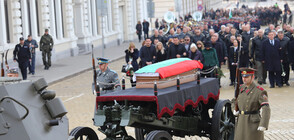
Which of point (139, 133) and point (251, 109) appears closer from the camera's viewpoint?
point (251, 109)

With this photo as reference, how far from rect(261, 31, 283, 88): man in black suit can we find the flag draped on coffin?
323 inches

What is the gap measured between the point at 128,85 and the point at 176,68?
26.5ft

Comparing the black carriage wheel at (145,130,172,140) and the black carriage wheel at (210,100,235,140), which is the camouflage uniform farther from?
the black carriage wheel at (145,130,172,140)

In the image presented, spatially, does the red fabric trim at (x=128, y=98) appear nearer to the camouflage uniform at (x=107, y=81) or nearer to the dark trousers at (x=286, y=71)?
the camouflage uniform at (x=107, y=81)

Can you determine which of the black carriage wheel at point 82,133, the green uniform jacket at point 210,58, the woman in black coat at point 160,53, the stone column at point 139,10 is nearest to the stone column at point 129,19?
the stone column at point 139,10

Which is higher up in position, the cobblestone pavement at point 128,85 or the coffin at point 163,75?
the coffin at point 163,75

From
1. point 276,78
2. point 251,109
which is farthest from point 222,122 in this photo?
point 276,78

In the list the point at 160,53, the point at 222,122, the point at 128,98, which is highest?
the point at 128,98

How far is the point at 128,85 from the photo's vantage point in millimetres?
18125

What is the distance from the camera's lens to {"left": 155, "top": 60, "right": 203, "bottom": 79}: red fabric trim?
9742 millimetres

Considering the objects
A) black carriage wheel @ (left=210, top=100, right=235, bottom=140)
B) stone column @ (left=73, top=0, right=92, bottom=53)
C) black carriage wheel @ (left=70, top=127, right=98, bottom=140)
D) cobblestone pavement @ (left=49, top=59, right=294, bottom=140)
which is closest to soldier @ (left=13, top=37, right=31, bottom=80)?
cobblestone pavement @ (left=49, top=59, right=294, bottom=140)

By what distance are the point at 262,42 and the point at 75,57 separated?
14.8 metres

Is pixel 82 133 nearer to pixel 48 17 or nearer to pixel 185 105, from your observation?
pixel 185 105

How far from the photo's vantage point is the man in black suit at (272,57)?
1850 centimetres
